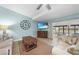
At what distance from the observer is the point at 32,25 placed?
6.43 feet

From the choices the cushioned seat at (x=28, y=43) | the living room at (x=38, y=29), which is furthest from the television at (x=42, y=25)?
the cushioned seat at (x=28, y=43)

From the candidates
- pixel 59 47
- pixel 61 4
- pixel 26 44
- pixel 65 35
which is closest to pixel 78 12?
pixel 61 4

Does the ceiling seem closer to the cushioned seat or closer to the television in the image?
the television

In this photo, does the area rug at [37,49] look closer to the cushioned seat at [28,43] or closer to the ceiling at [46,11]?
the cushioned seat at [28,43]

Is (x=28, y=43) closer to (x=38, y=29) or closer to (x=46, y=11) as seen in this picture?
(x=38, y=29)

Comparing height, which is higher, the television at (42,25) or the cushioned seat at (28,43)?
the television at (42,25)

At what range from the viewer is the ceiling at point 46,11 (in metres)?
1.90

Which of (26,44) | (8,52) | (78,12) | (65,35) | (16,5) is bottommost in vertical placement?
(8,52)

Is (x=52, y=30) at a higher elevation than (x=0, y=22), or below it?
below

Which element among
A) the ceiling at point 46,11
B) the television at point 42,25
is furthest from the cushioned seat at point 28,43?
the ceiling at point 46,11

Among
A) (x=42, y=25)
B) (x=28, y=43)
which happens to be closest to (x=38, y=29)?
(x=42, y=25)

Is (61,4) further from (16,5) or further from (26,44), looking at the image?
(26,44)

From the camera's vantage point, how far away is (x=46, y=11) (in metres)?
1.93
